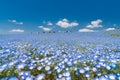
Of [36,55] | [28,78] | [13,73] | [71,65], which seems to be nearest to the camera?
[28,78]

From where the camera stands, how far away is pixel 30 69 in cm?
381

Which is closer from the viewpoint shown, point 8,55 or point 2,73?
point 2,73

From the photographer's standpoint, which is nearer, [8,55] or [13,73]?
[13,73]

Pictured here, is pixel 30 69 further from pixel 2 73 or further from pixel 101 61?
pixel 101 61

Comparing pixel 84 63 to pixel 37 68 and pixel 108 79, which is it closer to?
pixel 37 68

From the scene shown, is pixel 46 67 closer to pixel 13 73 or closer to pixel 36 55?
pixel 13 73

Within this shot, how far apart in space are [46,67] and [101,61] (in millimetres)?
962

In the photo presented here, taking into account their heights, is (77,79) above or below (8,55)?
below

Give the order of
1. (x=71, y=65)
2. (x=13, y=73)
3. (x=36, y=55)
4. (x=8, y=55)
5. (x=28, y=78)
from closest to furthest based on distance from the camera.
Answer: (x=28, y=78) → (x=13, y=73) → (x=71, y=65) → (x=8, y=55) → (x=36, y=55)

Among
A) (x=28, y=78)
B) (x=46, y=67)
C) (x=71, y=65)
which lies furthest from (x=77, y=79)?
(x=28, y=78)

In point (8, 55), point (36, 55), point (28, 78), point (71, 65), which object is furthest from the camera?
point (36, 55)

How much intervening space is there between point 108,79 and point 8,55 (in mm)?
2447

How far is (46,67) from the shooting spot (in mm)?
3812

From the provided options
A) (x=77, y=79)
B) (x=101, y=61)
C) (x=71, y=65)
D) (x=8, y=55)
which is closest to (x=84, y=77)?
(x=77, y=79)
